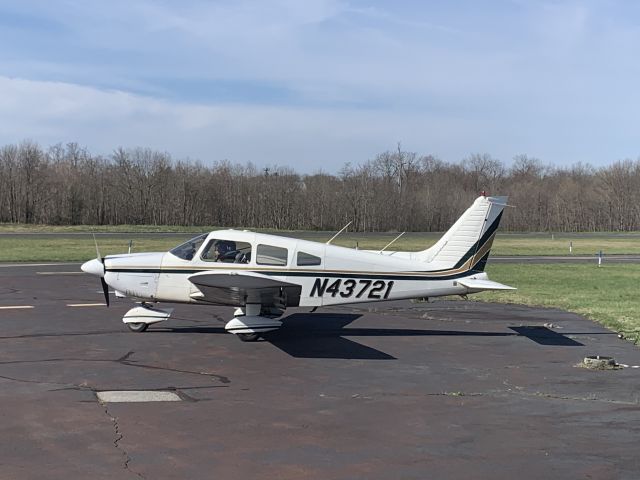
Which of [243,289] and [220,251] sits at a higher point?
[220,251]

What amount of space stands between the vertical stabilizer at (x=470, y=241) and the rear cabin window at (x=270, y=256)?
3.06 meters

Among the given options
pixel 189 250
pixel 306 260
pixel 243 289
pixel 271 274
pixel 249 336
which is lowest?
pixel 249 336

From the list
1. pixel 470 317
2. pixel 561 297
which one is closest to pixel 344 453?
pixel 470 317

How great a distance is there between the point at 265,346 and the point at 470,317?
647 centimetres

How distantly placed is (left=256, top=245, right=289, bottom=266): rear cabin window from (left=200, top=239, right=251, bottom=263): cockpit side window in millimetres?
226

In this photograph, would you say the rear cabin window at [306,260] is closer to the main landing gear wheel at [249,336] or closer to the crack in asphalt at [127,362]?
the main landing gear wheel at [249,336]

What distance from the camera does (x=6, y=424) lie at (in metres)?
7.37

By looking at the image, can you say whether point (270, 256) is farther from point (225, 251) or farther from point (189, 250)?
point (189, 250)

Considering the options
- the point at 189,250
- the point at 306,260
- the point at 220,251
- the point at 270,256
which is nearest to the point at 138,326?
the point at 189,250

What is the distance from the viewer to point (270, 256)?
13594 millimetres

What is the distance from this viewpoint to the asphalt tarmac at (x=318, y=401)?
6383 mm

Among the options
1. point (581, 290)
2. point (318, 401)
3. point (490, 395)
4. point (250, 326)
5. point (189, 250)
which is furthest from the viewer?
point (581, 290)

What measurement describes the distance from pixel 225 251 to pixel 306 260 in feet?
5.44

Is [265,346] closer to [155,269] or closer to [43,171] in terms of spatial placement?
[155,269]
